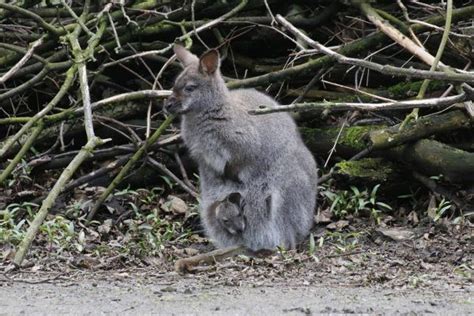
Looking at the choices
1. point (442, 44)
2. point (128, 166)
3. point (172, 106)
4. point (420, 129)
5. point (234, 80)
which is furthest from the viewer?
point (234, 80)

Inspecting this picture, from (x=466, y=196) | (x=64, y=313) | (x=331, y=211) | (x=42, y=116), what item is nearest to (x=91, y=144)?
(x=42, y=116)

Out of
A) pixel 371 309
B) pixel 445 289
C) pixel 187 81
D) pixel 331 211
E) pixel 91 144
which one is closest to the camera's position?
pixel 371 309

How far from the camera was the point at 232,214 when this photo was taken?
689cm

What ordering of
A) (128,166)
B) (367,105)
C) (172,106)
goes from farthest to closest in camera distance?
1. (128,166)
2. (172,106)
3. (367,105)

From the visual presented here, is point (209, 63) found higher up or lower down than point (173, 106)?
higher up

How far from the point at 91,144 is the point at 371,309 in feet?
7.53

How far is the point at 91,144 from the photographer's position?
614 centimetres

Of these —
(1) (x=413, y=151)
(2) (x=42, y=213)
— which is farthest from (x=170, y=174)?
(2) (x=42, y=213)

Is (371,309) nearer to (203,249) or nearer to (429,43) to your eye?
(203,249)

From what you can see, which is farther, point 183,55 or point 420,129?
point 420,129

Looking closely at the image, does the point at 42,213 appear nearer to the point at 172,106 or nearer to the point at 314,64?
the point at 172,106

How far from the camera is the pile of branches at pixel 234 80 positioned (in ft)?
24.0

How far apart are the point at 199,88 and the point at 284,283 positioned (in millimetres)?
1883

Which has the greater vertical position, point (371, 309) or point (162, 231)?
point (371, 309)
